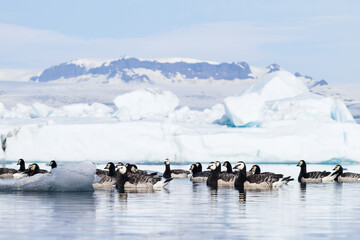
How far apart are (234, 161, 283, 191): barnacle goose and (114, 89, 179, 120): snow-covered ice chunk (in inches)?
1005

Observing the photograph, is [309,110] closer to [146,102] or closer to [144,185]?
[146,102]

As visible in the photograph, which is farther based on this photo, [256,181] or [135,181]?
[256,181]

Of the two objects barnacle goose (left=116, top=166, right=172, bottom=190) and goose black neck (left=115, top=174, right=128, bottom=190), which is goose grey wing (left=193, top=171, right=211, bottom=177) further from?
goose black neck (left=115, top=174, right=128, bottom=190)

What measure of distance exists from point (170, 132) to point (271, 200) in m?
20.0

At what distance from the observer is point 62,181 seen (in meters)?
16.4

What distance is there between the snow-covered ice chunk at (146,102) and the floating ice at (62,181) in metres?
27.7

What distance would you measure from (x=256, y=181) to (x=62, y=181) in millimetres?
5421

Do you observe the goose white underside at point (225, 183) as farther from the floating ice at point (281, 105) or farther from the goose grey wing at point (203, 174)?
the floating ice at point (281, 105)

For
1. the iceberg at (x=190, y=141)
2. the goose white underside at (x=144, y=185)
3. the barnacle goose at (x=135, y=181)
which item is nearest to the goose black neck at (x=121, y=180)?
the barnacle goose at (x=135, y=181)

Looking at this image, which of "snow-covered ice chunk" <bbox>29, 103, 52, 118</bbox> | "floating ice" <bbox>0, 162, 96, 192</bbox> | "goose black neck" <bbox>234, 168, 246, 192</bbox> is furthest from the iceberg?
"floating ice" <bbox>0, 162, 96, 192</bbox>

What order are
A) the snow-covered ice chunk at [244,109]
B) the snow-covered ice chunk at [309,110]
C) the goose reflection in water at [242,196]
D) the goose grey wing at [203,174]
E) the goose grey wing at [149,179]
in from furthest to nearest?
the snow-covered ice chunk at [309,110], the snow-covered ice chunk at [244,109], the goose grey wing at [203,174], the goose grey wing at [149,179], the goose reflection in water at [242,196]

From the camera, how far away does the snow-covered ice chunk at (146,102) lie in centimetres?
4525

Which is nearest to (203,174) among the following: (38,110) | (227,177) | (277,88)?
(227,177)

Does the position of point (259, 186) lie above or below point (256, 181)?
below
